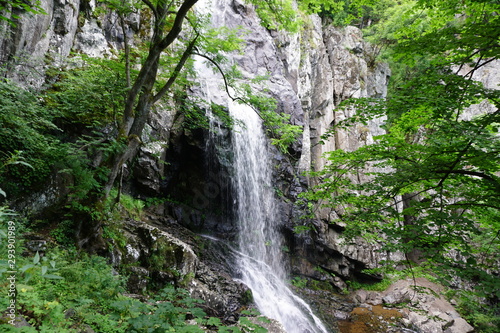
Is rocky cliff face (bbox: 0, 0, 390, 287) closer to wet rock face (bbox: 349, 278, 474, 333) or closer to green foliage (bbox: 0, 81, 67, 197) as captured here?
green foliage (bbox: 0, 81, 67, 197)

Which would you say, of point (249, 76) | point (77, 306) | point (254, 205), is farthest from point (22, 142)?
point (249, 76)

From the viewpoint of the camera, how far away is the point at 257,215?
39.9 feet

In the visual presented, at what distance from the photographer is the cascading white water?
10.0m

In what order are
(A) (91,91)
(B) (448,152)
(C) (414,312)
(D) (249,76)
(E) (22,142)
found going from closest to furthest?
(B) (448,152) < (E) (22,142) < (A) (91,91) < (C) (414,312) < (D) (249,76)

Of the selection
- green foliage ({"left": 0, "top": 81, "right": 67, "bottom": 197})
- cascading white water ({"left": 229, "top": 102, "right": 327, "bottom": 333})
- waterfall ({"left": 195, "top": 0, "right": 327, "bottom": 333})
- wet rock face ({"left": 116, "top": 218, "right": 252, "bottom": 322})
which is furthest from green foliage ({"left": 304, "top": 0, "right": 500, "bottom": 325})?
waterfall ({"left": 195, "top": 0, "right": 327, "bottom": 333})

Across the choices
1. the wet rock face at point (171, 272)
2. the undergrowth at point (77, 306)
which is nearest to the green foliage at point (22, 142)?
the undergrowth at point (77, 306)

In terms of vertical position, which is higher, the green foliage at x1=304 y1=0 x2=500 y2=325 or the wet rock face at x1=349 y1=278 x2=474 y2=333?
the green foliage at x1=304 y1=0 x2=500 y2=325

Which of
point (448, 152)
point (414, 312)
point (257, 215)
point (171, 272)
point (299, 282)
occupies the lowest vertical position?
point (414, 312)

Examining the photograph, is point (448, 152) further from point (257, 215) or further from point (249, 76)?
point (249, 76)

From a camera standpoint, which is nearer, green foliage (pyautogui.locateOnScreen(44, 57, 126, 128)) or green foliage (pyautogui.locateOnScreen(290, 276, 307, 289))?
green foliage (pyautogui.locateOnScreen(44, 57, 126, 128))

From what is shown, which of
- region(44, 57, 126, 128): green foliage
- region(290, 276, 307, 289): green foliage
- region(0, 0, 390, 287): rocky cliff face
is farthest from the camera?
region(290, 276, 307, 289): green foliage

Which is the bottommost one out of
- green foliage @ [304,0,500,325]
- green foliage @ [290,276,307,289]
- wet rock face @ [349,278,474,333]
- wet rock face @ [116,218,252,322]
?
wet rock face @ [349,278,474,333]

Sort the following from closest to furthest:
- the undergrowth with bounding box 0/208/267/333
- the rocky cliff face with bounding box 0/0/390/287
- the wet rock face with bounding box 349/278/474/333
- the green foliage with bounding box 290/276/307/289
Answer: the undergrowth with bounding box 0/208/267/333 < the rocky cliff face with bounding box 0/0/390/287 < the wet rock face with bounding box 349/278/474/333 < the green foliage with bounding box 290/276/307/289

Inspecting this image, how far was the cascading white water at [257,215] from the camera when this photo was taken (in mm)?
10008
